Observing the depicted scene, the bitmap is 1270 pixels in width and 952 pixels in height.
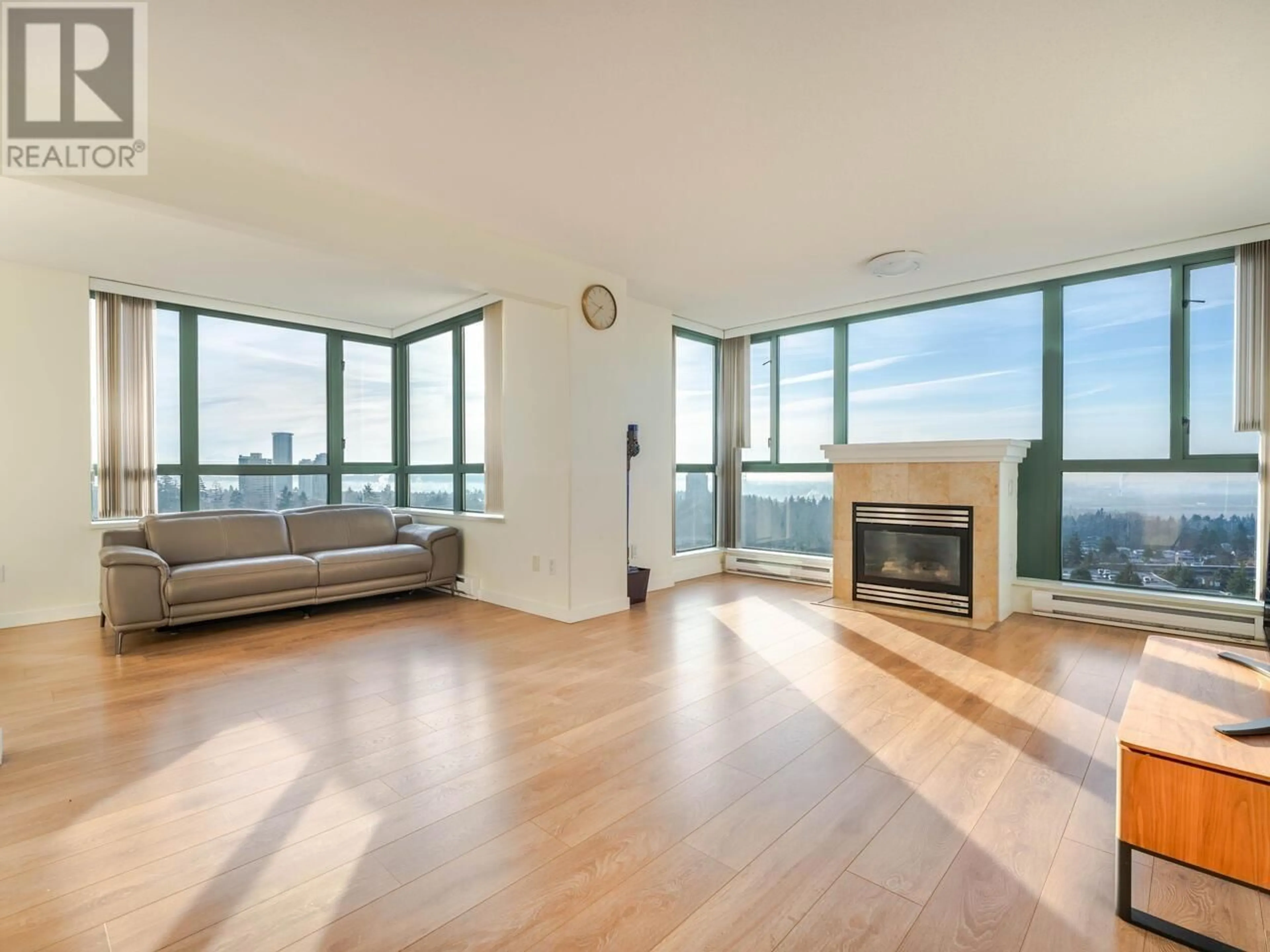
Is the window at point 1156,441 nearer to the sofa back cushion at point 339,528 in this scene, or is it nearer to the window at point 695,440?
the window at point 695,440

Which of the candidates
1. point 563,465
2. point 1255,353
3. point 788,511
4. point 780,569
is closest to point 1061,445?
point 1255,353

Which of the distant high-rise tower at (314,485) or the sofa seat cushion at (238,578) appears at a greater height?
the distant high-rise tower at (314,485)

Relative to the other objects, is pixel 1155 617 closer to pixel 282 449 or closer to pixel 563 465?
pixel 563 465

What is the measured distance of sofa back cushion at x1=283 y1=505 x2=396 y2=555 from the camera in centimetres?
533

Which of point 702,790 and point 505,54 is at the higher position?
point 505,54

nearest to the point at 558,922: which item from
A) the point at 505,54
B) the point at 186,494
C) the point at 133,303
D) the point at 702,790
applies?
the point at 702,790

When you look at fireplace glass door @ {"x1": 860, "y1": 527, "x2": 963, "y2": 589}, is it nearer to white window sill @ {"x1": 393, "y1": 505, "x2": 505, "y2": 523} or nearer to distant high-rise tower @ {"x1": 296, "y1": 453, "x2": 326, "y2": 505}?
white window sill @ {"x1": 393, "y1": 505, "x2": 505, "y2": 523}

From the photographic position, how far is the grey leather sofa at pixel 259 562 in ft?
13.1

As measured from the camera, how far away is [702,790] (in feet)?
7.12

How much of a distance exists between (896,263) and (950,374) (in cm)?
141

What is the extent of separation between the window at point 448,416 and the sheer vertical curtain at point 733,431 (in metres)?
2.66

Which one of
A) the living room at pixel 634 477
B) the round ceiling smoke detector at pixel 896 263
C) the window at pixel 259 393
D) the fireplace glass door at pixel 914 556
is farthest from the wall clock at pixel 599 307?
the window at pixel 259 393

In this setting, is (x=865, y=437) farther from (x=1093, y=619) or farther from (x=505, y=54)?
(x=505, y=54)

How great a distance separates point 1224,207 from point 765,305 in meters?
3.12
